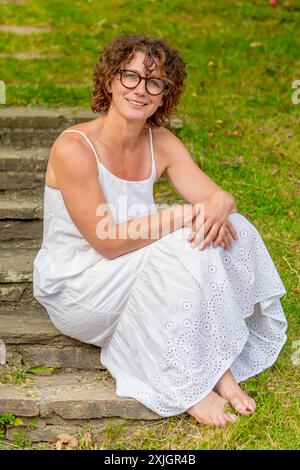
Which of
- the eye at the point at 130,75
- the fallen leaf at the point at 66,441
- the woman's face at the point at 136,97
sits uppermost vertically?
the eye at the point at 130,75

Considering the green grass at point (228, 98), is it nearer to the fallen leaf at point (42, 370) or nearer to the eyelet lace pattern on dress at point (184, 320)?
the eyelet lace pattern on dress at point (184, 320)

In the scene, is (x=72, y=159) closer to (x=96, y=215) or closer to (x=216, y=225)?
(x=96, y=215)

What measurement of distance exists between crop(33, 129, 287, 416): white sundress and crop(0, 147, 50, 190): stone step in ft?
3.89

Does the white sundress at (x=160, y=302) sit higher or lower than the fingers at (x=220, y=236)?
lower

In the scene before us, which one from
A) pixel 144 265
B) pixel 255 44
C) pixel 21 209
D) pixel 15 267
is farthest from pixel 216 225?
pixel 255 44

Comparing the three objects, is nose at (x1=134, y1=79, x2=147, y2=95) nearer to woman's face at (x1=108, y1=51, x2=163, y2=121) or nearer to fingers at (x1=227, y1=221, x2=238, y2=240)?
woman's face at (x1=108, y1=51, x2=163, y2=121)

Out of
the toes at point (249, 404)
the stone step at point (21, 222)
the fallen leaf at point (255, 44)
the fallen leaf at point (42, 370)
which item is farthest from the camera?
the fallen leaf at point (255, 44)

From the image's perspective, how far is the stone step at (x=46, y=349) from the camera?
12.9ft

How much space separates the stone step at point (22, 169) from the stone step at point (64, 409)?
5.09 feet

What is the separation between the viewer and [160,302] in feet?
11.5

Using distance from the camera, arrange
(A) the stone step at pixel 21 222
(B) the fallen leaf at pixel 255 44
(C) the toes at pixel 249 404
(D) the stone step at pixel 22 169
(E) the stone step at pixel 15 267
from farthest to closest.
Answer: (B) the fallen leaf at pixel 255 44 → (D) the stone step at pixel 22 169 → (A) the stone step at pixel 21 222 → (E) the stone step at pixel 15 267 → (C) the toes at pixel 249 404

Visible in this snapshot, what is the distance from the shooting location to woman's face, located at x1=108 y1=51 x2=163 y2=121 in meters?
3.62

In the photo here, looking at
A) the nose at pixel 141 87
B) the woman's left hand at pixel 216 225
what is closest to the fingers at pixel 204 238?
the woman's left hand at pixel 216 225

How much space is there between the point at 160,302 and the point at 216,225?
0.38 metres
